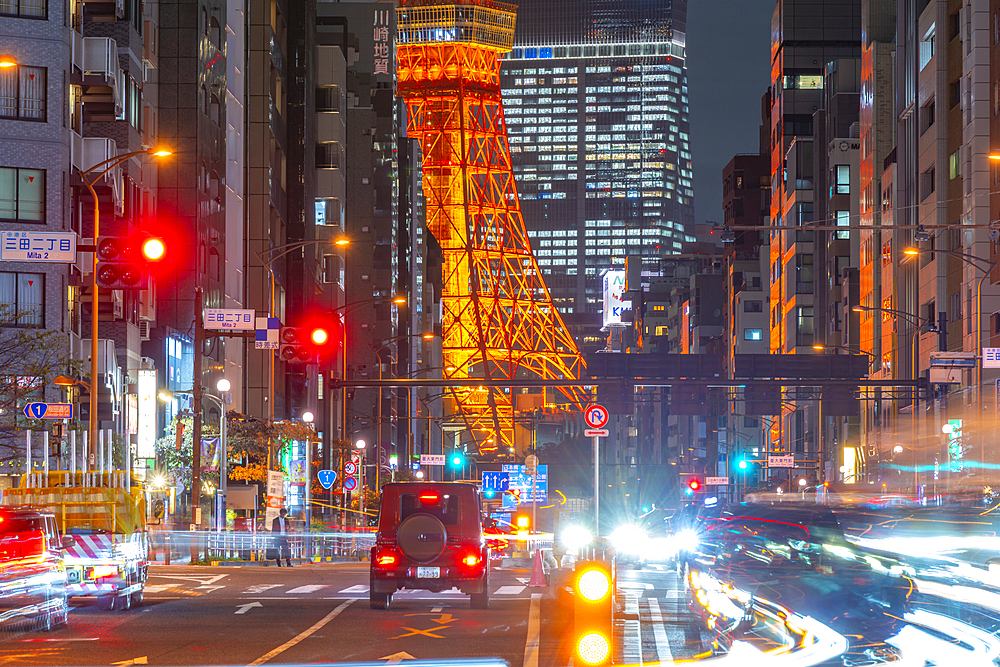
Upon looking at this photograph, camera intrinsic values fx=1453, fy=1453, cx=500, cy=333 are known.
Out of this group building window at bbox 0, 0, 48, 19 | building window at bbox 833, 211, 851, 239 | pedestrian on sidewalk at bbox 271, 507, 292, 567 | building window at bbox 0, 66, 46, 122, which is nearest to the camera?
pedestrian on sidewalk at bbox 271, 507, 292, 567

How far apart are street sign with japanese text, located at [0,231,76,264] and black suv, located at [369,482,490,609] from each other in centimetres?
855

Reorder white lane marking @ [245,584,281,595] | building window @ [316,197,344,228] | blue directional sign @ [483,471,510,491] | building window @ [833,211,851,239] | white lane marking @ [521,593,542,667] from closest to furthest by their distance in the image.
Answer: white lane marking @ [521,593,542,667]
white lane marking @ [245,584,281,595]
blue directional sign @ [483,471,510,491]
building window @ [316,197,344,228]
building window @ [833,211,851,239]

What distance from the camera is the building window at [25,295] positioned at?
50281 millimetres

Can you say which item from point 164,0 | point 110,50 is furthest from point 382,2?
point 110,50

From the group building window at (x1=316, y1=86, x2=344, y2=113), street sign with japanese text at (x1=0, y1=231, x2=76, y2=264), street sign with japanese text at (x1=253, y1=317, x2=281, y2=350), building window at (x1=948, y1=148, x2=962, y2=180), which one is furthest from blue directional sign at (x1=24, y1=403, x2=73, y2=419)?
building window at (x1=316, y1=86, x2=344, y2=113)

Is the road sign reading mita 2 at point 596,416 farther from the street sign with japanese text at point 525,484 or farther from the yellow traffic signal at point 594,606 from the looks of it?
the street sign with japanese text at point 525,484

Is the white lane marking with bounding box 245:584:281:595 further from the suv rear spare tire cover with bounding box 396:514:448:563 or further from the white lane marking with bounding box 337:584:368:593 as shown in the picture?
the suv rear spare tire cover with bounding box 396:514:448:563

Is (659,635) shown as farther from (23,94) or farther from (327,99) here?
(327,99)

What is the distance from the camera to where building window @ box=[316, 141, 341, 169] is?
4210 inches

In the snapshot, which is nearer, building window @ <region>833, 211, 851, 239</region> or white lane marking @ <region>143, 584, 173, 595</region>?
white lane marking @ <region>143, 584, 173, 595</region>

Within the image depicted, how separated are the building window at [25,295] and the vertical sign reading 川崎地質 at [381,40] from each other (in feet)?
301

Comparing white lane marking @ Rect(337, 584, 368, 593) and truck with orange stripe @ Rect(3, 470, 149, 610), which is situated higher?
truck with orange stripe @ Rect(3, 470, 149, 610)

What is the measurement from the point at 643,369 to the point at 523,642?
44.1 meters

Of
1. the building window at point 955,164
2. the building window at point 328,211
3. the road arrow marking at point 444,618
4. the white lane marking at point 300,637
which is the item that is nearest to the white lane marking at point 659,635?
the road arrow marking at point 444,618
